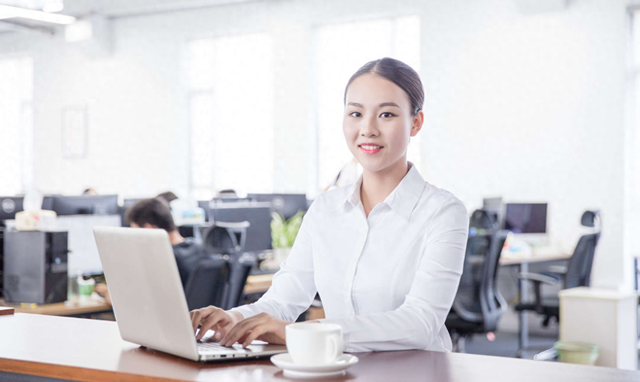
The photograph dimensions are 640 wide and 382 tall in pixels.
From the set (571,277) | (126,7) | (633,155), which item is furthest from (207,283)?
(126,7)

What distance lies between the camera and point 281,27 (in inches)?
343

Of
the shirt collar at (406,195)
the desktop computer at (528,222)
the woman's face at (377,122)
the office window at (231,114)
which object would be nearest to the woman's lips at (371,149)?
the woman's face at (377,122)

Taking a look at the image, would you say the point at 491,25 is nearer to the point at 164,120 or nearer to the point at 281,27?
the point at 281,27

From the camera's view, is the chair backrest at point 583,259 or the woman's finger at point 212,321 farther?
the chair backrest at point 583,259

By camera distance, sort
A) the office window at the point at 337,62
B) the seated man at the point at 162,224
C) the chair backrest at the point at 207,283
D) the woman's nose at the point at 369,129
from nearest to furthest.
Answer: the woman's nose at the point at 369,129 → the chair backrest at the point at 207,283 → the seated man at the point at 162,224 → the office window at the point at 337,62

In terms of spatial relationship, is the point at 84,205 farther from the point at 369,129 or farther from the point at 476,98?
the point at 369,129

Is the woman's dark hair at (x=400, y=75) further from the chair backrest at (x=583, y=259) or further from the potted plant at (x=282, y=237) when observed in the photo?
the chair backrest at (x=583, y=259)

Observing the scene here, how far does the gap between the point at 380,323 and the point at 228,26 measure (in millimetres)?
8174

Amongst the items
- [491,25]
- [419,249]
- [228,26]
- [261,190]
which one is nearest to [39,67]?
[228,26]

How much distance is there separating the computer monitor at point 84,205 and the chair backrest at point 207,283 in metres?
2.05

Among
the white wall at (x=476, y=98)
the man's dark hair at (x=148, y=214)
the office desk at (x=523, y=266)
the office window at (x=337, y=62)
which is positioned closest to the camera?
the man's dark hair at (x=148, y=214)

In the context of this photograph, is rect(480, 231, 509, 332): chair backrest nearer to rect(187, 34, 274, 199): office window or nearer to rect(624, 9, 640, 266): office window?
rect(624, 9, 640, 266): office window

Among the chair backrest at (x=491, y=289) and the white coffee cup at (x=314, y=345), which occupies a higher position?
the white coffee cup at (x=314, y=345)

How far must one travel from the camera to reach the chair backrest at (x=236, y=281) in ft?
11.6
